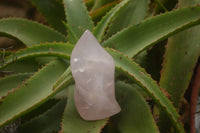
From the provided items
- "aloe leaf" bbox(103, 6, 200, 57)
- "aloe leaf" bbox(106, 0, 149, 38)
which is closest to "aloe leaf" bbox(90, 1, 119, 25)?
"aloe leaf" bbox(106, 0, 149, 38)

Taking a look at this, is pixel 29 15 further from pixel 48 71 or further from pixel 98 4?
pixel 48 71

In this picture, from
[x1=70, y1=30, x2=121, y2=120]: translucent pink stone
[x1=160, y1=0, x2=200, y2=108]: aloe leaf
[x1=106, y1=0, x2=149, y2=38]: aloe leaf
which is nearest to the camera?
[x1=70, y1=30, x2=121, y2=120]: translucent pink stone

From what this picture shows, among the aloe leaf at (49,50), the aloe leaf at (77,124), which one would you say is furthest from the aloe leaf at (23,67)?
the aloe leaf at (77,124)

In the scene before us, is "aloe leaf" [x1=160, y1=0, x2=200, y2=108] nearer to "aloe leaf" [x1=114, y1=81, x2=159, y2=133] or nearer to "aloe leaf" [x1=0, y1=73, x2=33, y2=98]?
"aloe leaf" [x1=114, y1=81, x2=159, y2=133]

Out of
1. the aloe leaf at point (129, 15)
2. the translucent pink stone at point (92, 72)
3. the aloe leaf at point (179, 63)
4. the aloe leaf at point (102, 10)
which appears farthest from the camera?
the aloe leaf at point (102, 10)

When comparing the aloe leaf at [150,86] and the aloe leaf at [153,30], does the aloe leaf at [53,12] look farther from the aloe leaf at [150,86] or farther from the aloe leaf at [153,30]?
the aloe leaf at [150,86]

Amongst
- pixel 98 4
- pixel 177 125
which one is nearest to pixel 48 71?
pixel 177 125

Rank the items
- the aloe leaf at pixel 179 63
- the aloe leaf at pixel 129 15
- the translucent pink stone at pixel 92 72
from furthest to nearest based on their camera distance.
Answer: the aloe leaf at pixel 129 15 < the aloe leaf at pixel 179 63 < the translucent pink stone at pixel 92 72
